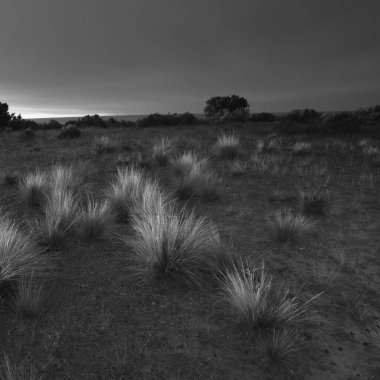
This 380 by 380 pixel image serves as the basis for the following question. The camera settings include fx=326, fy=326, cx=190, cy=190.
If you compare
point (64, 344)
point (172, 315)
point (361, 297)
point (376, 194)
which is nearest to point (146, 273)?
point (172, 315)

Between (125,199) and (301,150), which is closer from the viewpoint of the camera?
(125,199)

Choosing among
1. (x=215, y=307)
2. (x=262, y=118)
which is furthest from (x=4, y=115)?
(x=215, y=307)

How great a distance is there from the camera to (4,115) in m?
23.6

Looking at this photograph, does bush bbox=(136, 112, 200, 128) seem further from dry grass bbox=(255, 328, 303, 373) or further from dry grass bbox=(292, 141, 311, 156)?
dry grass bbox=(255, 328, 303, 373)

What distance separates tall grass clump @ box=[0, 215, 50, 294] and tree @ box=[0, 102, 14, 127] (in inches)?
896

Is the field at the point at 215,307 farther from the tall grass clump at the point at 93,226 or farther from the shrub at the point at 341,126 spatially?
the shrub at the point at 341,126

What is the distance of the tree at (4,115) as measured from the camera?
23141mm

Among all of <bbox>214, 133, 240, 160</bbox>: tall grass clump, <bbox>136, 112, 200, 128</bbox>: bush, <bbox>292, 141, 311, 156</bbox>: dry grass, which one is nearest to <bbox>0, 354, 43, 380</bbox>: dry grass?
<bbox>214, 133, 240, 160</bbox>: tall grass clump

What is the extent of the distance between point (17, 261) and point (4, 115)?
24078 millimetres

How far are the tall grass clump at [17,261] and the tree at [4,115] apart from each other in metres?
22.8

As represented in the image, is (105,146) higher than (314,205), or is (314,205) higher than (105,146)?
(105,146)

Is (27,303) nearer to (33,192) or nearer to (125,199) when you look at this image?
(125,199)

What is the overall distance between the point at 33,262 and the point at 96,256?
789mm

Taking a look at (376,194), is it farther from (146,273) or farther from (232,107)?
(232,107)
